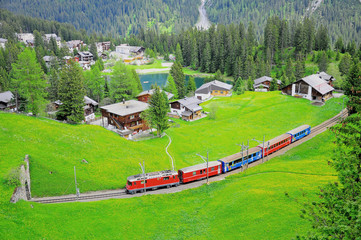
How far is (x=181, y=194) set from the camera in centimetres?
3566

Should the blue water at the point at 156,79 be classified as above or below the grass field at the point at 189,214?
below

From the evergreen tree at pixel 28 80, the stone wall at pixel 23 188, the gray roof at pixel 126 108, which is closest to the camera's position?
the stone wall at pixel 23 188

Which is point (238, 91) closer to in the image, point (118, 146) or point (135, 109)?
point (135, 109)

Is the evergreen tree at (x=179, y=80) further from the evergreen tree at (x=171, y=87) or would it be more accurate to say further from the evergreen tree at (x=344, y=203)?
the evergreen tree at (x=344, y=203)

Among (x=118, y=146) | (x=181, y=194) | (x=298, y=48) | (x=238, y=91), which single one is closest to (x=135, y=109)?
(x=118, y=146)

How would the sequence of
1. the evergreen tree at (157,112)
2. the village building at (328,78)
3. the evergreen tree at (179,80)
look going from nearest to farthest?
the evergreen tree at (157,112)
the village building at (328,78)
the evergreen tree at (179,80)

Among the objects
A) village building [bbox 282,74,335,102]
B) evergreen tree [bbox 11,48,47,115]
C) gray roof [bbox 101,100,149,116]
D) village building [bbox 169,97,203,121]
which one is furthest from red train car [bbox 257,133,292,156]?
evergreen tree [bbox 11,48,47,115]

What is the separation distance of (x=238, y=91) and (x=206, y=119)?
34.0 m

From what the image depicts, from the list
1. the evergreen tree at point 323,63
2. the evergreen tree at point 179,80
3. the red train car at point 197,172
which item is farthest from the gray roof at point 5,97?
the evergreen tree at point 323,63

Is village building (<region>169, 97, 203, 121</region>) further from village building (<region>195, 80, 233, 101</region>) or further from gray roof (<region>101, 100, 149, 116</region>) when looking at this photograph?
village building (<region>195, 80, 233, 101</region>)

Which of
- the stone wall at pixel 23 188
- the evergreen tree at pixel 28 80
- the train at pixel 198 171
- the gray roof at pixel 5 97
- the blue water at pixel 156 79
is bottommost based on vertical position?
the blue water at pixel 156 79

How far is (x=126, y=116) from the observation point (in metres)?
67.1

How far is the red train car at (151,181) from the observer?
37531mm

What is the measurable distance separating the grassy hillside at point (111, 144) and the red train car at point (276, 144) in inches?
255
